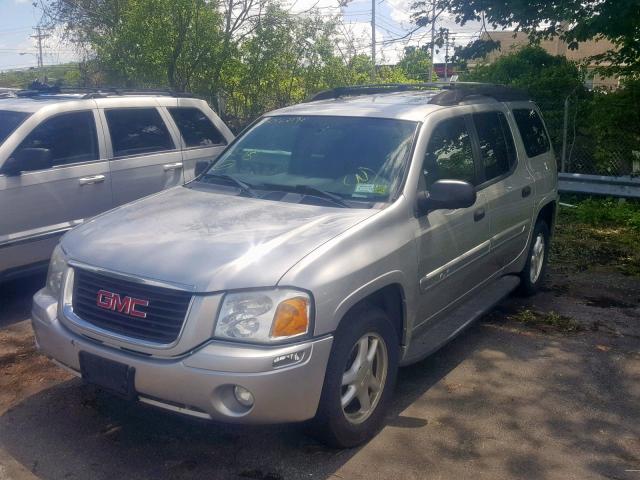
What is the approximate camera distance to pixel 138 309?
3.67 m

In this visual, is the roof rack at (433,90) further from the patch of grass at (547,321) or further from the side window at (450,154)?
the patch of grass at (547,321)

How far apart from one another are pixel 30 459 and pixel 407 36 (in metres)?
9.05

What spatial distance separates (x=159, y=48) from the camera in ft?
39.6

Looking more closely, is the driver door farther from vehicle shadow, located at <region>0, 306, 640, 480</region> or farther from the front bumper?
the front bumper

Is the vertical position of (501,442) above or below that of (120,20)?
below

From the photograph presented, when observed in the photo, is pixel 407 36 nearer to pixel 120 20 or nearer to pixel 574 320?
pixel 120 20

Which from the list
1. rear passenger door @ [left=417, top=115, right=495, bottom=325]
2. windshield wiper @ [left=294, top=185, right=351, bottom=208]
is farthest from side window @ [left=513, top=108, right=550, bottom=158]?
windshield wiper @ [left=294, top=185, right=351, bottom=208]

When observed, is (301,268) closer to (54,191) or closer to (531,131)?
(54,191)

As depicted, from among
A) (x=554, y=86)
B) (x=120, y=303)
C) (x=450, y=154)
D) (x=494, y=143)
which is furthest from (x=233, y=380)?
(x=554, y=86)

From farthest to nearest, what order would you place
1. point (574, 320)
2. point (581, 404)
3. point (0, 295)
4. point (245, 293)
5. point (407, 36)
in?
point (407, 36) → point (0, 295) → point (574, 320) → point (581, 404) → point (245, 293)

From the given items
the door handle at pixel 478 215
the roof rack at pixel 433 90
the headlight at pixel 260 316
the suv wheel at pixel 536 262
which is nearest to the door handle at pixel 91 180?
the roof rack at pixel 433 90

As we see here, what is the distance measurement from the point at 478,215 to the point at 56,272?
9.42 feet

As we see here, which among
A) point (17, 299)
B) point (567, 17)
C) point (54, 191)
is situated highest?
point (567, 17)

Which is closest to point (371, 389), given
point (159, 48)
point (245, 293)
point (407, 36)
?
point (245, 293)
